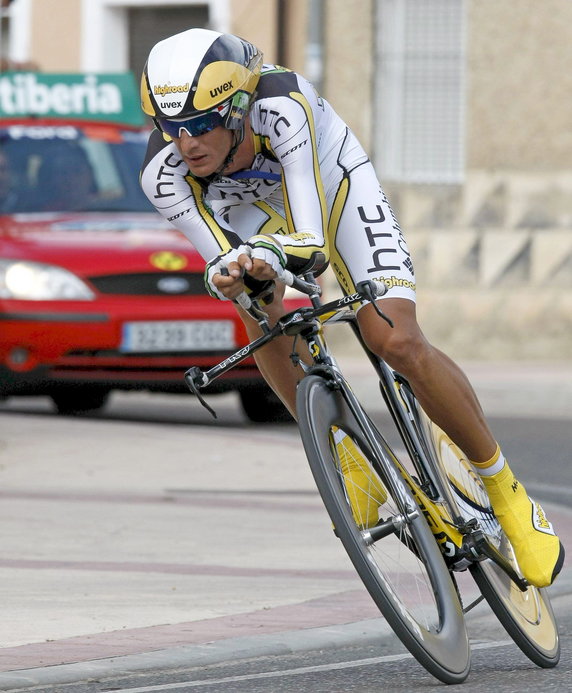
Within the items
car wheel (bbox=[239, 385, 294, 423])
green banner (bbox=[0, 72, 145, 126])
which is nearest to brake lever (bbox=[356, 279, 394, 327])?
car wheel (bbox=[239, 385, 294, 423])

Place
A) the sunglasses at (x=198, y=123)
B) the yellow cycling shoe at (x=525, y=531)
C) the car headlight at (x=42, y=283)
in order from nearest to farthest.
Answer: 1. the sunglasses at (x=198, y=123)
2. the yellow cycling shoe at (x=525, y=531)
3. the car headlight at (x=42, y=283)

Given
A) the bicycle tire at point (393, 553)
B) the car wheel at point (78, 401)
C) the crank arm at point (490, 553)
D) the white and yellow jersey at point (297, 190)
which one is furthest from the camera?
the car wheel at point (78, 401)

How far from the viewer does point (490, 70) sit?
18359mm

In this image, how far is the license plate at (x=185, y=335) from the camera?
1109cm

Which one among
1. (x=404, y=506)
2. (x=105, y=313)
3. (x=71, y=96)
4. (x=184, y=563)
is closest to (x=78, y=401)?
(x=105, y=313)

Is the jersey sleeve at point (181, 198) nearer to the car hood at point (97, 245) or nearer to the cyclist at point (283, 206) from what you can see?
the cyclist at point (283, 206)

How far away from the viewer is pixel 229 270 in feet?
14.5

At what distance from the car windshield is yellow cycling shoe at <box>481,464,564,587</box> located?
7323 mm

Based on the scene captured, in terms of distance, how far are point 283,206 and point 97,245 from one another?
239 inches

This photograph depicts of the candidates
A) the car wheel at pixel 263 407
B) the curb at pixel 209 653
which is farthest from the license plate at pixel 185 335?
the curb at pixel 209 653

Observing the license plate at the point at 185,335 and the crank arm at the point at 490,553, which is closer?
the crank arm at the point at 490,553

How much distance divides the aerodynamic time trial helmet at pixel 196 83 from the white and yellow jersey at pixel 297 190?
16 cm

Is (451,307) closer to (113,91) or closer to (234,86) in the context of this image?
(113,91)

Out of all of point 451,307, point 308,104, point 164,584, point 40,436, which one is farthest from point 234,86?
point 451,307
